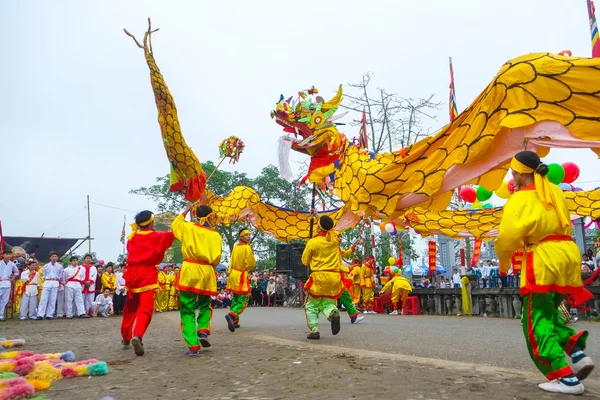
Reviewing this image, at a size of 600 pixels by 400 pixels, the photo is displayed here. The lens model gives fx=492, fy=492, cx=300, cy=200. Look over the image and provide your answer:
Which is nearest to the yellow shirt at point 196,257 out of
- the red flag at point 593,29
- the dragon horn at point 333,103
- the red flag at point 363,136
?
the dragon horn at point 333,103

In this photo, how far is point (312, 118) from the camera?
10117 millimetres

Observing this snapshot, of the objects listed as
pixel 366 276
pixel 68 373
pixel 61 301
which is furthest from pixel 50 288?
pixel 68 373

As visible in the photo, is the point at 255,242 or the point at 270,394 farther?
the point at 255,242

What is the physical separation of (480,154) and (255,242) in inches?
1146

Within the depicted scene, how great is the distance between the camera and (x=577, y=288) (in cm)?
352

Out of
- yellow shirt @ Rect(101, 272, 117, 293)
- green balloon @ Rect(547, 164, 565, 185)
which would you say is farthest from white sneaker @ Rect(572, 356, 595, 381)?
yellow shirt @ Rect(101, 272, 117, 293)

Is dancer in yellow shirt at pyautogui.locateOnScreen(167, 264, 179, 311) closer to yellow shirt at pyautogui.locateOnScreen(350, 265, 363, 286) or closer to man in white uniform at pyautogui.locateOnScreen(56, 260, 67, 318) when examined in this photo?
man in white uniform at pyautogui.locateOnScreen(56, 260, 67, 318)

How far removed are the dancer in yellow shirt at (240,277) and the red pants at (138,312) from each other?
8.73 feet

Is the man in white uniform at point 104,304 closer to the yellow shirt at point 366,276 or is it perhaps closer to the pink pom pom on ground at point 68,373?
the yellow shirt at point 366,276

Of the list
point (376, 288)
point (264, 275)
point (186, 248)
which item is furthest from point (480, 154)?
point (264, 275)

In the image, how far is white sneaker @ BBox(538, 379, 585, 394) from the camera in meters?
3.27

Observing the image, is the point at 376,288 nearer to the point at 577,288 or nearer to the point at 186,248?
the point at 186,248

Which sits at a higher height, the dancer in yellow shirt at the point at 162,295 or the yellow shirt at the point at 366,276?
the yellow shirt at the point at 366,276

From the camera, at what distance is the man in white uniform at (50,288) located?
1437 centimetres
